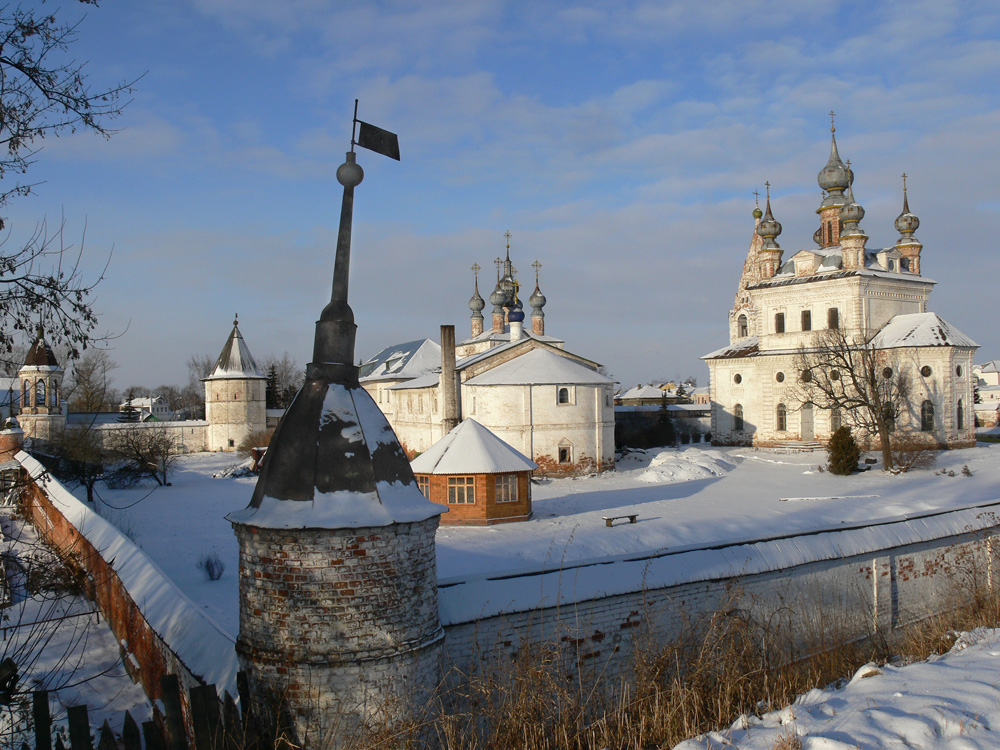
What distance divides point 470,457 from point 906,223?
28163 mm

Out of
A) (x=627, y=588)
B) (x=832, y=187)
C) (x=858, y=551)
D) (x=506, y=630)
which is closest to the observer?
(x=506, y=630)

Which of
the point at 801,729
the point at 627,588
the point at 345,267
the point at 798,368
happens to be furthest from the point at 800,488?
the point at 345,267

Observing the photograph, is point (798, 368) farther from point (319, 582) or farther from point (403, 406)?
point (319, 582)

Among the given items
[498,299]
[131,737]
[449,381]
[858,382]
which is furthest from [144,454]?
[858,382]

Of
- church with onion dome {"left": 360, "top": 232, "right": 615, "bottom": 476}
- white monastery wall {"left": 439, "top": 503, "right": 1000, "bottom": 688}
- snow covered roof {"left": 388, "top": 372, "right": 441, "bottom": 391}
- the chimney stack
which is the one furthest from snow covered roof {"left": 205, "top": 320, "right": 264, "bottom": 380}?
white monastery wall {"left": 439, "top": 503, "right": 1000, "bottom": 688}

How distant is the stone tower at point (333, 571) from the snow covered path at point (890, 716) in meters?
2.14

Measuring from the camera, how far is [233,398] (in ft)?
140

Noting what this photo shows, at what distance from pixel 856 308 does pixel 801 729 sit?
30970 millimetres

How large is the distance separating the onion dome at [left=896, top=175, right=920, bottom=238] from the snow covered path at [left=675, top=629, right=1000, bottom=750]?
1346 inches

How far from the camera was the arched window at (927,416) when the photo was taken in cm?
3052

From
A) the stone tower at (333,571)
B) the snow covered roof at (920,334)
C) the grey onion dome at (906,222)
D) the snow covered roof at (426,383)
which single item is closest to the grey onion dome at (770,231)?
the grey onion dome at (906,222)

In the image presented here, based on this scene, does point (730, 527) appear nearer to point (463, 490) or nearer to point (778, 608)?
point (463, 490)

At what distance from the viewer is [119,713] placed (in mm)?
7781

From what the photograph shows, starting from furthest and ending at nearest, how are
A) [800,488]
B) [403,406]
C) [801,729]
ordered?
[403,406]
[800,488]
[801,729]
